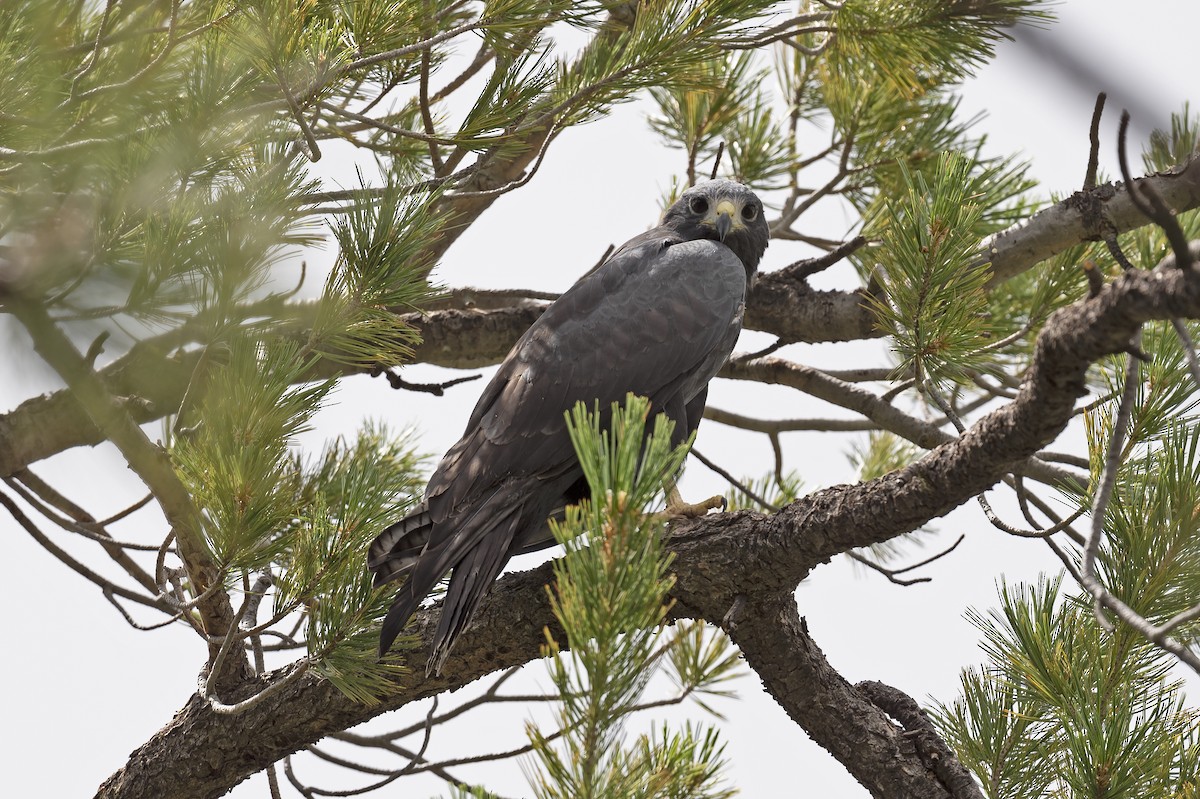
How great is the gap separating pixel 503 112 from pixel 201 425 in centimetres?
128

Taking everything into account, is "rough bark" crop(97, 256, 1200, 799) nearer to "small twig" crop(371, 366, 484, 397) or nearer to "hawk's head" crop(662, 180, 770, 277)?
"small twig" crop(371, 366, 484, 397)

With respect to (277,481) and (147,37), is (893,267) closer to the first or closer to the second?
(277,481)

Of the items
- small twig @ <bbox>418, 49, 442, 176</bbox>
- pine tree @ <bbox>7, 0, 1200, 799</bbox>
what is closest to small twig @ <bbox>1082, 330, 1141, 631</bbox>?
pine tree @ <bbox>7, 0, 1200, 799</bbox>

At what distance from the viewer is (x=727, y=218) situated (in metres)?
4.35

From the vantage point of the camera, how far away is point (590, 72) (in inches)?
126

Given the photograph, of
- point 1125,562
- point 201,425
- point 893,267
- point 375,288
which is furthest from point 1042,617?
point 201,425

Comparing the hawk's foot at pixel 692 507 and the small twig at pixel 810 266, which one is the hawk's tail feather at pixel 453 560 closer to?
the hawk's foot at pixel 692 507

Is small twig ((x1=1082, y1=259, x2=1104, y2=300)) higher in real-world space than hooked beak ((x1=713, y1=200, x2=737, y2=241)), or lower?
lower

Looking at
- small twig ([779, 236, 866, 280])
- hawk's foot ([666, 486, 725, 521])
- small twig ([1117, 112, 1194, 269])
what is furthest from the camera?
small twig ([779, 236, 866, 280])

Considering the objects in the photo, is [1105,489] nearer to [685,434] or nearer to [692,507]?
[692,507]

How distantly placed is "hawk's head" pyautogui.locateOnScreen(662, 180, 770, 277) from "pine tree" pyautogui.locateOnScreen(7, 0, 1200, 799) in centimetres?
81

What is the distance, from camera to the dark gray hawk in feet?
10.1

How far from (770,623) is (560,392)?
1.13m

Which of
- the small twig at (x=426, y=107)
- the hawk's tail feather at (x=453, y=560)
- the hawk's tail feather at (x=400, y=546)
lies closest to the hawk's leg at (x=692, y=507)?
the hawk's tail feather at (x=453, y=560)
